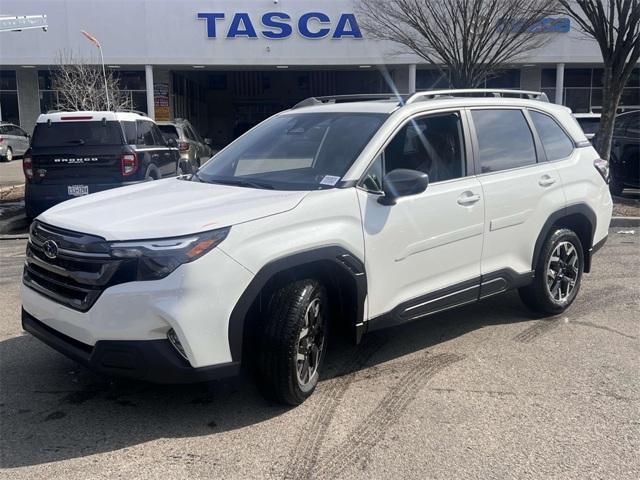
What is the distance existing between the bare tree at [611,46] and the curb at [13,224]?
33.8 ft

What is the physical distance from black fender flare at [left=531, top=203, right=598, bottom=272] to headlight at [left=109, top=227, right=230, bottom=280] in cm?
308

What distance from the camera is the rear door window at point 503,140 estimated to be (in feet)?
16.0

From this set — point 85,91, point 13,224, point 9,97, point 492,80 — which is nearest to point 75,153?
point 13,224

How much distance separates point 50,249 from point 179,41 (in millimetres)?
25966

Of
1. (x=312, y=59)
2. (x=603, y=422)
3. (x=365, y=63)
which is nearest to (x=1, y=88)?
(x=312, y=59)

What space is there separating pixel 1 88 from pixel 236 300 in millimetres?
32998

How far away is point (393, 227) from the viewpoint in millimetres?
4047

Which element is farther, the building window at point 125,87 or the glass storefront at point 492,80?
the glass storefront at point 492,80

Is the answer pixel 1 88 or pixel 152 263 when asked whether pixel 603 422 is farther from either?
pixel 1 88

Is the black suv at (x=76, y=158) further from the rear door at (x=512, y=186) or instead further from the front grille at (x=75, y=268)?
the rear door at (x=512, y=186)

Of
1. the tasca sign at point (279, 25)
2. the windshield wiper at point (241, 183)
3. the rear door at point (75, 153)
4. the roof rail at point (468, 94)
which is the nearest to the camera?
the windshield wiper at point (241, 183)

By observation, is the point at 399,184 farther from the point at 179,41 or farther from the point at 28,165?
the point at 179,41

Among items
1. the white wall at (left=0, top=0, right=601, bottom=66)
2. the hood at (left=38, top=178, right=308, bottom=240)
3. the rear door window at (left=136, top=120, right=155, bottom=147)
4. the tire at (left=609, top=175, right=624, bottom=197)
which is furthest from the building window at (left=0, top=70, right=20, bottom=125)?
the hood at (left=38, top=178, right=308, bottom=240)

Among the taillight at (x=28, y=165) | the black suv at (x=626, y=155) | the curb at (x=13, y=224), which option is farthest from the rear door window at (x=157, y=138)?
the black suv at (x=626, y=155)
